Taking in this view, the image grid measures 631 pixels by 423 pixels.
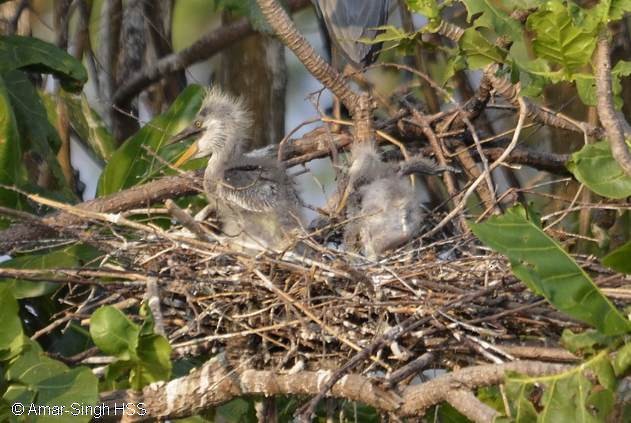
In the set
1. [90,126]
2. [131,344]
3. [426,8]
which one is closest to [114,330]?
[131,344]

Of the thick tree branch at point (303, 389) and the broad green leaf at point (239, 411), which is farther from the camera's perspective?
the broad green leaf at point (239, 411)

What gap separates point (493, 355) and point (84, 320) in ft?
4.02

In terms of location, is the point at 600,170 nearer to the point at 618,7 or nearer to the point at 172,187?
the point at 618,7

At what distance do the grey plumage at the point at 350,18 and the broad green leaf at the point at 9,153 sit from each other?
7.00ft

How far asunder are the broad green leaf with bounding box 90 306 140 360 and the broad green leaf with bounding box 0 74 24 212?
1.12m

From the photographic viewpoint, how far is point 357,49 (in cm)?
561

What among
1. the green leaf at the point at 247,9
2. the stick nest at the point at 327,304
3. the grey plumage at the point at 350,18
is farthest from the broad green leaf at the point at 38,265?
the grey plumage at the point at 350,18

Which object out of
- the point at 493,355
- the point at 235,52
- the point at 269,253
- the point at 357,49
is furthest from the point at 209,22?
the point at 493,355

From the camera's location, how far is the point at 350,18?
6117 millimetres

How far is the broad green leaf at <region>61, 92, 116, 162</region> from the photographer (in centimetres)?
526

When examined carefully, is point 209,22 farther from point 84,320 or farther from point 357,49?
point 84,320

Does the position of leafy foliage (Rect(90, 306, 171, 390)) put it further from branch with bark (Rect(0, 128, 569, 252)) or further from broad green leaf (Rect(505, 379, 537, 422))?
broad green leaf (Rect(505, 379, 537, 422))

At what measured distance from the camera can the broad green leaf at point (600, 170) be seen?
261cm

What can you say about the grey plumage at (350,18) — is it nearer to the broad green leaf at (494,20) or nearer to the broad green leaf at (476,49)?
the broad green leaf at (476,49)
